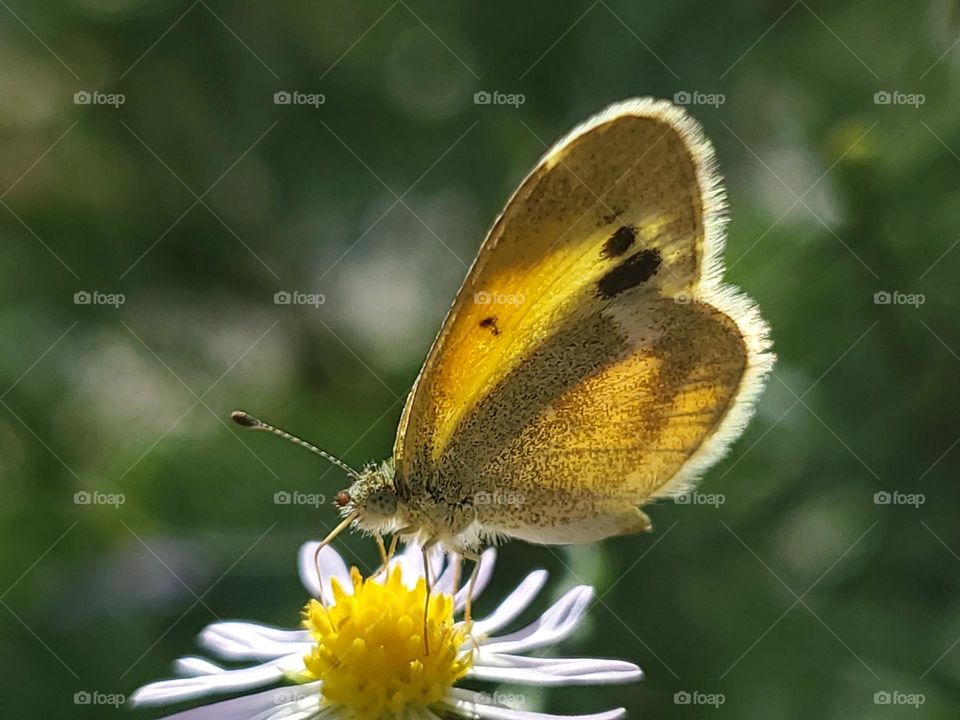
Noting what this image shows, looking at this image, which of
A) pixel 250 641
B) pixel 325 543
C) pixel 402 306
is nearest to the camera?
pixel 325 543

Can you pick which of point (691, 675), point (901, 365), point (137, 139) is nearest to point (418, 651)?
point (691, 675)

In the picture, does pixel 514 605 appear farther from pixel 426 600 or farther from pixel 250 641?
pixel 250 641

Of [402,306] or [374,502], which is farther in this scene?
[402,306]

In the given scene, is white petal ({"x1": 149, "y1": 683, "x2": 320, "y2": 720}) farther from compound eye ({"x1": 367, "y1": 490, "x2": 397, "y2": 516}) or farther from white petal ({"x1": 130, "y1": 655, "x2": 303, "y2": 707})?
compound eye ({"x1": 367, "y1": 490, "x2": 397, "y2": 516})

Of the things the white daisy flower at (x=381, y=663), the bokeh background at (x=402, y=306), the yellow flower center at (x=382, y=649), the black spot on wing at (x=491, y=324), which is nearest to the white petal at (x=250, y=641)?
the white daisy flower at (x=381, y=663)

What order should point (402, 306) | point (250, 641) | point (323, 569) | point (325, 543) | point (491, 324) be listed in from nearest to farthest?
point (491, 324) < point (325, 543) < point (250, 641) < point (323, 569) < point (402, 306)

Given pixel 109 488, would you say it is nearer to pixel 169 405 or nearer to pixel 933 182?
pixel 169 405

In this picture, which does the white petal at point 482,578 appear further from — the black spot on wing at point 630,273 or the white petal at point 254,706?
the black spot on wing at point 630,273

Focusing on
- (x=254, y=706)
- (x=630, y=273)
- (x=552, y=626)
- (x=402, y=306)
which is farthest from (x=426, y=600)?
(x=402, y=306)
